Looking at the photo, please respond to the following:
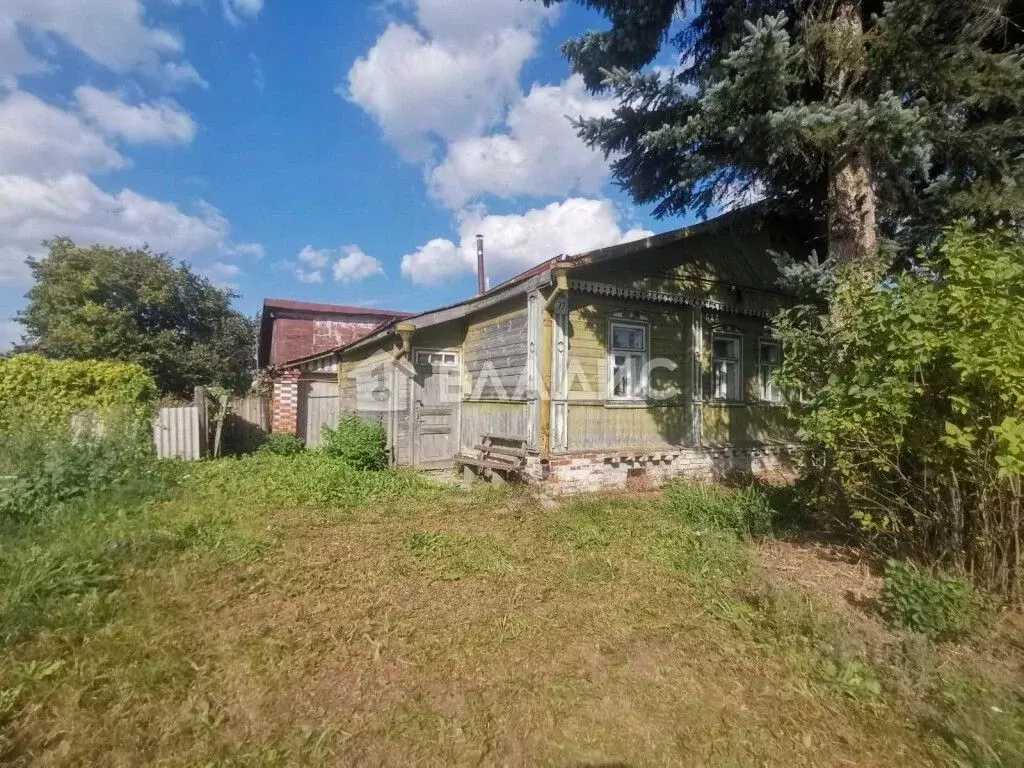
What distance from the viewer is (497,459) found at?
8.52m

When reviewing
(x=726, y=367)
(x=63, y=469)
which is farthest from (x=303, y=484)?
(x=726, y=367)

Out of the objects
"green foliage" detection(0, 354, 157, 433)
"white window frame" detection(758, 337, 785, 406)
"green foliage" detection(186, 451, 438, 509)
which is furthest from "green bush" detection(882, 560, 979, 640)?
"green foliage" detection(0, 354, 157, 433)

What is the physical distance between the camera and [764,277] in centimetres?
1024

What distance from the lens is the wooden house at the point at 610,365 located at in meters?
7.75

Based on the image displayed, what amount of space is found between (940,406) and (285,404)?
45.2 ft

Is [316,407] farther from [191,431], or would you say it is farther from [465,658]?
[465,658]

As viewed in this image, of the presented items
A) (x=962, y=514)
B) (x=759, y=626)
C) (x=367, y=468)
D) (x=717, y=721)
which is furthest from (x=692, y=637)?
(x=367, y=468)

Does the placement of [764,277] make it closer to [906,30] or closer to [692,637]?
[906,30]

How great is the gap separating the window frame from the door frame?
5.21 m

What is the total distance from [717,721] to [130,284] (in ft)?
74.7

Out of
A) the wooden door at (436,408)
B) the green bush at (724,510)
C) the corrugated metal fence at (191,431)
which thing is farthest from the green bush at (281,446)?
the green bush at (724,510)

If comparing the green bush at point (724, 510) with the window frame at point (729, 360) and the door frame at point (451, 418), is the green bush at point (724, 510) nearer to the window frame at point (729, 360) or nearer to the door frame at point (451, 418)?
the window frame at point (729, 360)

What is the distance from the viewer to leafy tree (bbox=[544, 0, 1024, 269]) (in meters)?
5.51

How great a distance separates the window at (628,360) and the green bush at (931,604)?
5.09 metres
